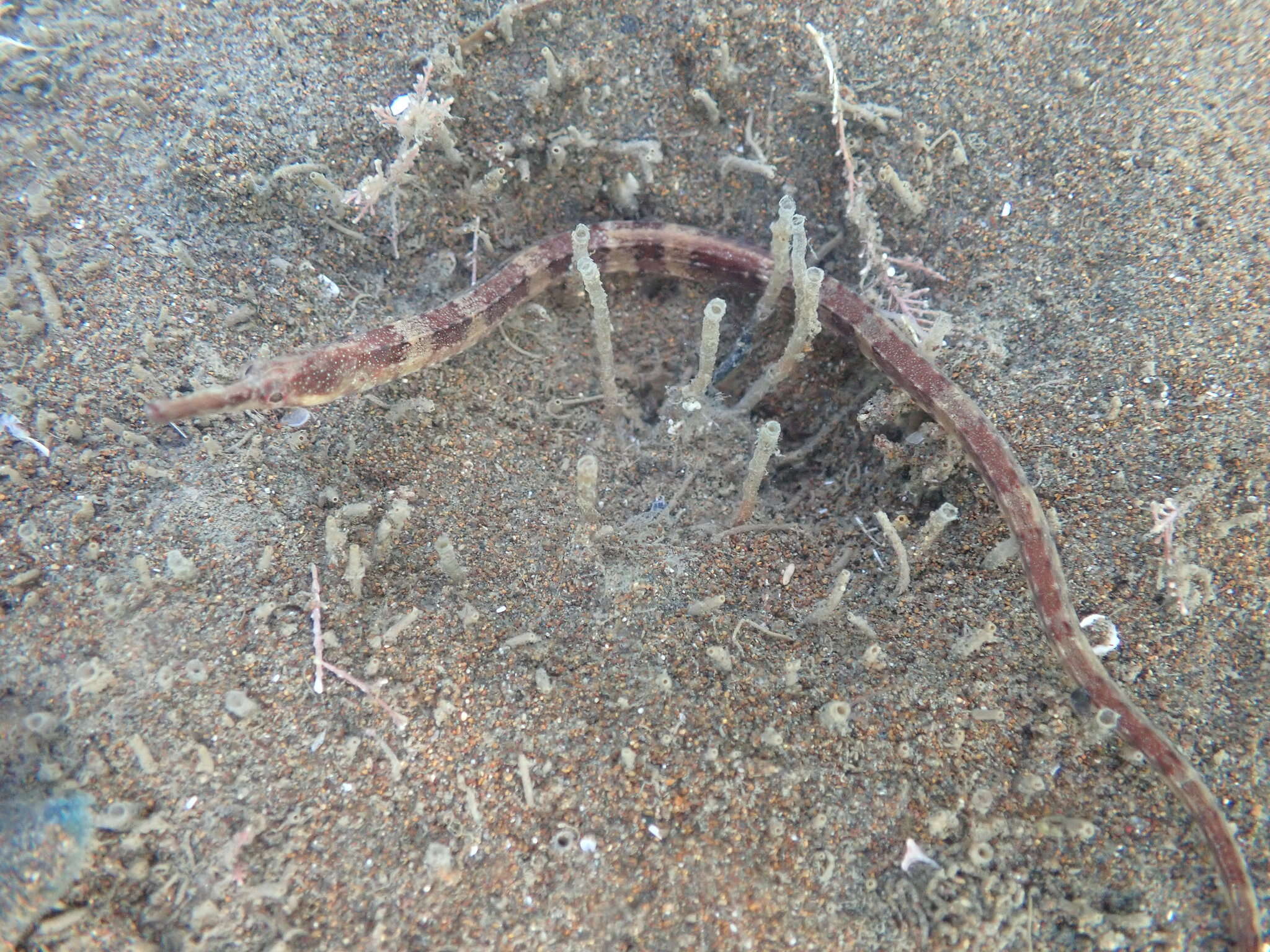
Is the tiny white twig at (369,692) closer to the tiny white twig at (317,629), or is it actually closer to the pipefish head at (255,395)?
the tiny white twig at (317,629)

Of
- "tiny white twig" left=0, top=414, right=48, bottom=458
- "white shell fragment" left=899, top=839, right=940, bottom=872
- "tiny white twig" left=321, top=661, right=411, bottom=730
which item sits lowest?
"tiny white twig" left=0, top=414, right=48, bottom=458

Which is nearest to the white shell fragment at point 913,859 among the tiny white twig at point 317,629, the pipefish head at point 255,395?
the tiny white twig at point 317,629

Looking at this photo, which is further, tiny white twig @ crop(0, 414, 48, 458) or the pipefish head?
tiny white twig @ crop(0, 414, 48, 458)

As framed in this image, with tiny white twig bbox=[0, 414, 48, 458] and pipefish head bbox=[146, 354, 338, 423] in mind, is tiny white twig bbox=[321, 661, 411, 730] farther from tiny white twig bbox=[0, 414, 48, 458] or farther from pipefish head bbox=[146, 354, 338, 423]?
tiny white twig bbox=[0, 414, 48, 458]

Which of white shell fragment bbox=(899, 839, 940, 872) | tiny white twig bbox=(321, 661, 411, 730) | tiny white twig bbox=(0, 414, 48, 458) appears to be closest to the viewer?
white shell fragment bbox=(899, 839, 940, 872)

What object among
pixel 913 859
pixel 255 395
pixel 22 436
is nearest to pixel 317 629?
pixel 255 395

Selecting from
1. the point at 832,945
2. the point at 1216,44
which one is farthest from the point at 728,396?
the point at 1216,44

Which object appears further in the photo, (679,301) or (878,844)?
(679,301)

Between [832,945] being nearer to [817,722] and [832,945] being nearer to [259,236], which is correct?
[817,722]

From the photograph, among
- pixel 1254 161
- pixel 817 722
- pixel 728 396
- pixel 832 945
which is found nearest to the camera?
pixel 832 945

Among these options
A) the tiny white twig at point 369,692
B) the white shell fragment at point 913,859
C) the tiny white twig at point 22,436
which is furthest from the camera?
the tiny white twig at point 22,436

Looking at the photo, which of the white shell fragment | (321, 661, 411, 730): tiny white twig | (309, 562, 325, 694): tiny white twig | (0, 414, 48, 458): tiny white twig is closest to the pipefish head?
(0, 414, 48, 458): tiny white twig
